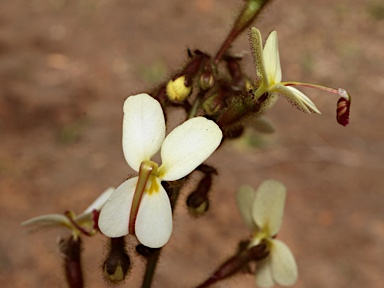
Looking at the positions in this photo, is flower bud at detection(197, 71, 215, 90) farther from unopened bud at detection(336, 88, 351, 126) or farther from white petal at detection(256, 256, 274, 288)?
white petal at detection(256, 256, 274, 288)

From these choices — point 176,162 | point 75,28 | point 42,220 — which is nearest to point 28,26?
point 75,28

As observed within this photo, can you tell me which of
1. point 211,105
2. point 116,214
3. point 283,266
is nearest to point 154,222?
point 116,214

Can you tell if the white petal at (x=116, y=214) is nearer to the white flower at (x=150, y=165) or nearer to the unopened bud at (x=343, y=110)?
the white flower at (x=150, y=165)

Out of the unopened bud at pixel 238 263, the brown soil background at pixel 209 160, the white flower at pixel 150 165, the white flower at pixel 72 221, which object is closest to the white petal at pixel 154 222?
the white flower at pixel 150 165

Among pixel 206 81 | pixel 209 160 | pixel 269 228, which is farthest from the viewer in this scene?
pixel 209 160

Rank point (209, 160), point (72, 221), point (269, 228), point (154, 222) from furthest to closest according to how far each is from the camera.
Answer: point (209, 160) < point (269, 228) < point (72, 221) < point (154, 222)

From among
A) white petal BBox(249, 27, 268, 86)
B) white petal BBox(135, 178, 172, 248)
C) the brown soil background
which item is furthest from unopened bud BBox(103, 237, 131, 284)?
the brown soil background

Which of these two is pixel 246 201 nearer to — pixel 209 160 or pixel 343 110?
pixel 343 110
